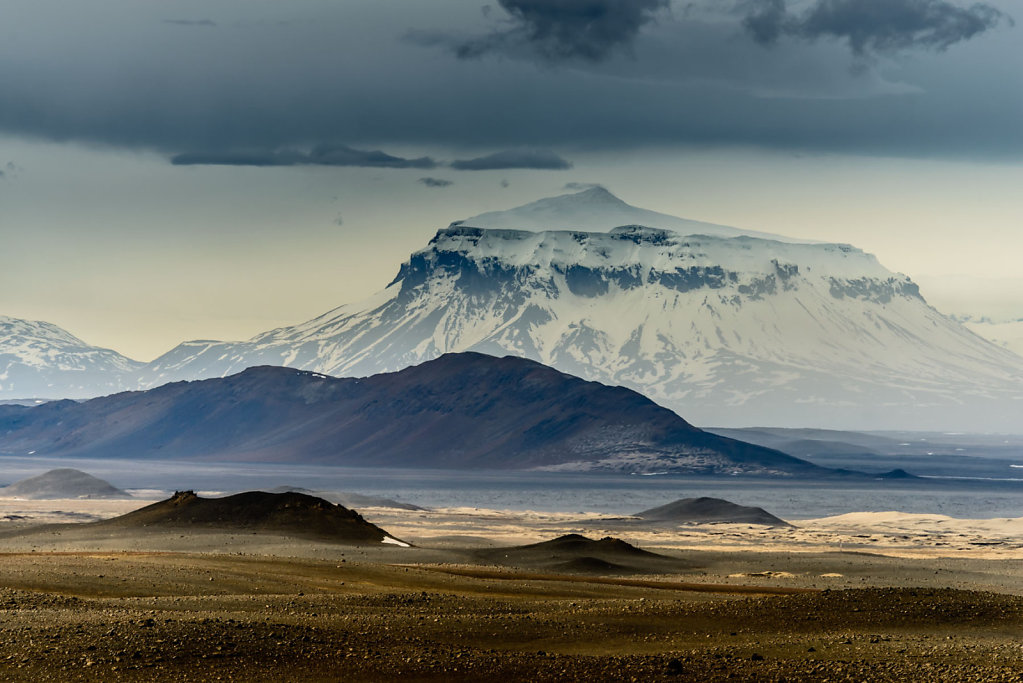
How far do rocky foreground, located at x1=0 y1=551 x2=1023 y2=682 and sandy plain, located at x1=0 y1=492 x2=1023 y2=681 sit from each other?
0.07m

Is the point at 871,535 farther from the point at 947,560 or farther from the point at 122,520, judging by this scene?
the point at 122,520

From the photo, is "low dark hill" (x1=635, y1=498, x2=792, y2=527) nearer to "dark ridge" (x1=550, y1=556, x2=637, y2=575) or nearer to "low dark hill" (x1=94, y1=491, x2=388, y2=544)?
"low dark hill" (x1=94, y1=491, x2=388, y2=544)

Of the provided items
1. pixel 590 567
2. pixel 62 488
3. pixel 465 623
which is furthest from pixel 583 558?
pixel 62 488

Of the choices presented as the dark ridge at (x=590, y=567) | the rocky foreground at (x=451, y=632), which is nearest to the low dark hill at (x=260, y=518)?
the dark ridge at (x=590, y=567)

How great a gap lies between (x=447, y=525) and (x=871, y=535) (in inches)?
1422

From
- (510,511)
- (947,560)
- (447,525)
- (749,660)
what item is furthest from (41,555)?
(510,511)

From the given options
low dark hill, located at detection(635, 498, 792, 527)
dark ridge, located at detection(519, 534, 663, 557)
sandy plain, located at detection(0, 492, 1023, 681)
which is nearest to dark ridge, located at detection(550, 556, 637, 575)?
sandy plain, located at detection(0, 492, 1023, 681)

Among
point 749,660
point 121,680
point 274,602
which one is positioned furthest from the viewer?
point 274,602

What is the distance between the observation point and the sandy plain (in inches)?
1196

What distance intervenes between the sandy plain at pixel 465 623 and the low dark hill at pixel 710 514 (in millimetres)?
74113

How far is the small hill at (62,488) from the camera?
599 ft

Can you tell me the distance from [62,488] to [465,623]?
524 ft

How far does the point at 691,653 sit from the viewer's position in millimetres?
32969

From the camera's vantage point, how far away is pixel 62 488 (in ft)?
614
